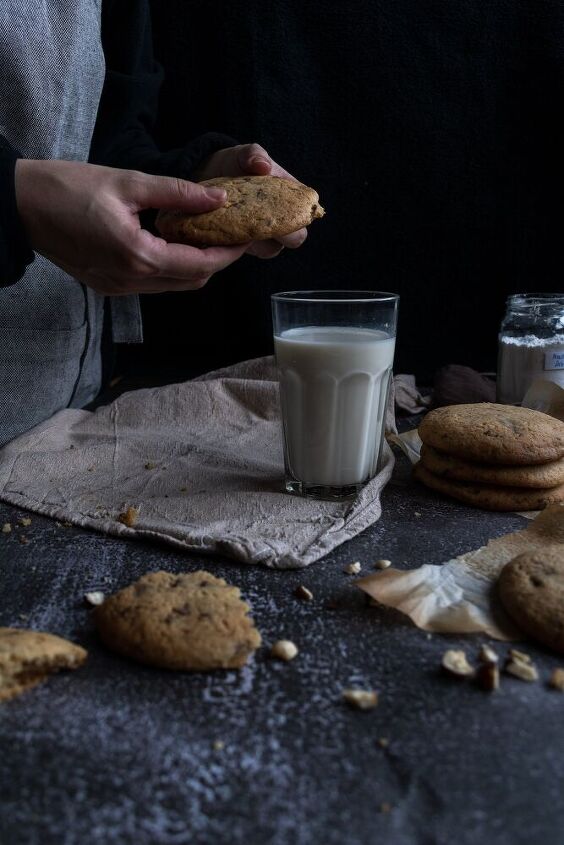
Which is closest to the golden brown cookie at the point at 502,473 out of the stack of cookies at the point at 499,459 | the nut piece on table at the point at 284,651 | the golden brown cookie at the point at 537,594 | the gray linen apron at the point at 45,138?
the stack of cookies at the point at 499,459

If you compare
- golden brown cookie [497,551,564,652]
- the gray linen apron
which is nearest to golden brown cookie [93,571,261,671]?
golden brown cookie [497,551,564,652]

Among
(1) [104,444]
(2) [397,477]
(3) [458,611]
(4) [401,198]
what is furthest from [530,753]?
(4) [401,198]

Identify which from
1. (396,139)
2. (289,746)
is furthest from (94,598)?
(396,139)

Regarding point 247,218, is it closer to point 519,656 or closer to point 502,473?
point 502,473

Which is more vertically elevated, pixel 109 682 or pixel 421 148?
pixel 421 148

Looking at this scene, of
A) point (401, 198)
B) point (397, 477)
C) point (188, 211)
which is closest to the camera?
point (188, 211)

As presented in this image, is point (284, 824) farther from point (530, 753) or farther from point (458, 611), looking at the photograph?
point (458, 611)
